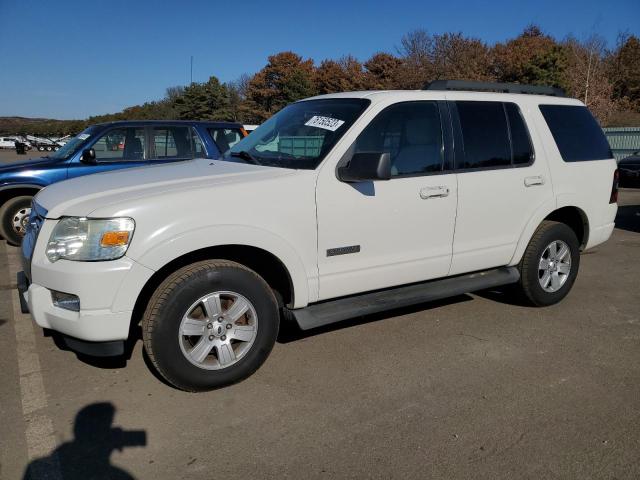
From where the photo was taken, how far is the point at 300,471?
2.51m

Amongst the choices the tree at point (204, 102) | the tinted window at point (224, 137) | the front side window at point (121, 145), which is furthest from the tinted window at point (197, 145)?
the tree at point (204, 102)

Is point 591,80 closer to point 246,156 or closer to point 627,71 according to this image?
point 627,71

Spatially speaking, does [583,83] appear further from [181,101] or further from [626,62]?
[181,101]

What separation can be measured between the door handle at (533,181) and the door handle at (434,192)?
924 mm

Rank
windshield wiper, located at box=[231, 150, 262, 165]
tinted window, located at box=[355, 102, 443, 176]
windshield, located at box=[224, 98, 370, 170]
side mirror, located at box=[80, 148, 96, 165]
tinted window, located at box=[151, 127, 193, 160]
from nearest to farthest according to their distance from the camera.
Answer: windshield, located at box=[224, 98, 370, 170], tinted window, located at box=[355, 102, 443, 176], windshield wiper, located at box=[231, 150, 262, 165], side mirror, located at box=[80, 148, 96, 165], tinted window, located at box=[151, 127, 193, 160]

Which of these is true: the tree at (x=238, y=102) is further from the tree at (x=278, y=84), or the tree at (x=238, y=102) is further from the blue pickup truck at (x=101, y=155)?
the blue pickup truck at (x=101, y=155)

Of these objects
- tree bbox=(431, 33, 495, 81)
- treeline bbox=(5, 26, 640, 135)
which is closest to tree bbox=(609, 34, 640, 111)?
treeline bbox=(5, 26, 640, 135)

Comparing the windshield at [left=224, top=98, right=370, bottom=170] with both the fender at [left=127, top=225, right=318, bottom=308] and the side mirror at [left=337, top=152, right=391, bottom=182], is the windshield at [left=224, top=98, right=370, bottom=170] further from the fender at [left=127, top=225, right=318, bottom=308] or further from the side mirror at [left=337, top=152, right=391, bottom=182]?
the fender at [left=127, top=225, right=318, bottom=308]

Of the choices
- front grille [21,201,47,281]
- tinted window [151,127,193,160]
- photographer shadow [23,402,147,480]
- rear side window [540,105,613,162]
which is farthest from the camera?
tinted window [151,127,193,160]

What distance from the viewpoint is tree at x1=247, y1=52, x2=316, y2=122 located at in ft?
200

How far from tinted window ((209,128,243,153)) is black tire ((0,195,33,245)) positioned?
9.19ft

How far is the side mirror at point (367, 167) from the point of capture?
3.32m

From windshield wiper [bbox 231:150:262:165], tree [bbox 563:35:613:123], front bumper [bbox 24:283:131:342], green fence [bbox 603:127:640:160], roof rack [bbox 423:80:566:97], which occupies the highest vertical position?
tree [bbox 563:35:613:123]

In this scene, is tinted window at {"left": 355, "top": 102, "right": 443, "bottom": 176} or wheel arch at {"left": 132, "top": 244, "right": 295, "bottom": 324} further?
tinted window at {"left": 355, "top": 102, "right": 443, "bottom": 176}
